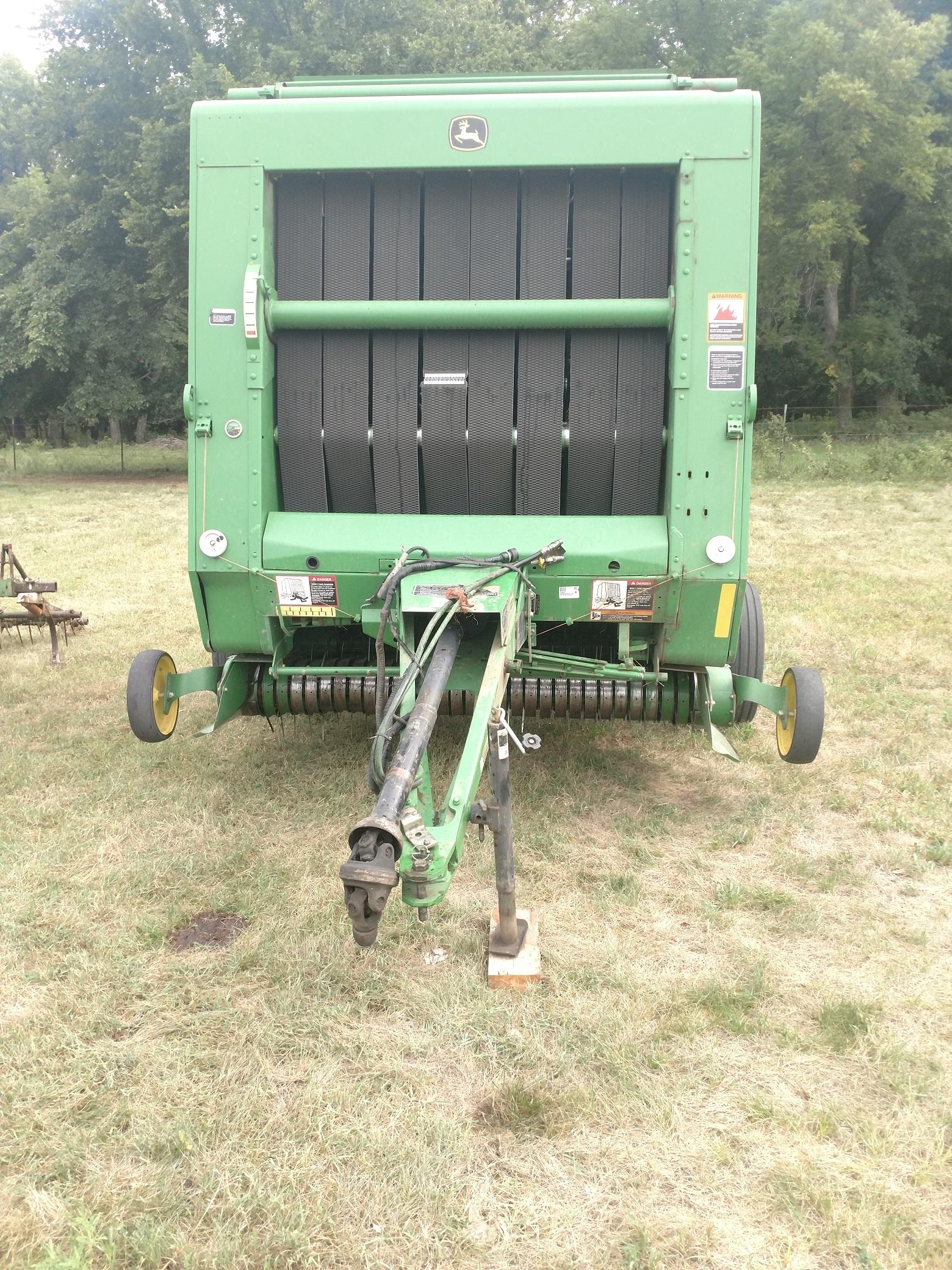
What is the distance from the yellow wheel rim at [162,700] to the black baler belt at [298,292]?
1032 millimetres

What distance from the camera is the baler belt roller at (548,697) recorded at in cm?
443

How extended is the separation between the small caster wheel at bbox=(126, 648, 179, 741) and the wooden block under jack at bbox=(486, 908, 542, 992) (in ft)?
5.63

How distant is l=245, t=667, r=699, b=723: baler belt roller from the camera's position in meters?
4.43

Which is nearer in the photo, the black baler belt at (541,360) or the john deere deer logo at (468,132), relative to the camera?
the john deere deer logo at (468,132)

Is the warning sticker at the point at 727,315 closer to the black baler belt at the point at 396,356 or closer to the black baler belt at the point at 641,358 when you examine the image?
the black baler belt at the point at 641,358

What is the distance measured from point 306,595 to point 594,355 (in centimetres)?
149

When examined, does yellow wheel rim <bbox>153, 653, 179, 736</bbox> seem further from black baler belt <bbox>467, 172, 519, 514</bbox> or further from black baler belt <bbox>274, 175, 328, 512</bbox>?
black baler belt <bbox>467, 172, 519, 514</bbox>

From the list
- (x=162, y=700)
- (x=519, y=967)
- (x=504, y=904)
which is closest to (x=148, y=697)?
(x=162, y=700)

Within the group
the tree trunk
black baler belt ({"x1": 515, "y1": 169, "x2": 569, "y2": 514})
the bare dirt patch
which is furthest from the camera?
the tree trunk

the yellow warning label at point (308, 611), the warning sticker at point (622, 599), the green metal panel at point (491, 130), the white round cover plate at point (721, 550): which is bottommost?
the yellow warning label at point (308, 611)

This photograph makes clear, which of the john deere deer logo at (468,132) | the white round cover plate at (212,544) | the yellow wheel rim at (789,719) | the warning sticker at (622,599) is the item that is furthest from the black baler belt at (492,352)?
the yellow wheel rim at (789,719)

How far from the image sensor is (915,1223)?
7.41 feet

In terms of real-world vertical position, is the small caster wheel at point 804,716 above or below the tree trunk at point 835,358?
below

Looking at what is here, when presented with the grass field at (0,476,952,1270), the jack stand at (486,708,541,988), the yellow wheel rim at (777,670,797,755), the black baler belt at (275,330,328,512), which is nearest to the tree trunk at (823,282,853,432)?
the grass field at (0,476,952,1270)
